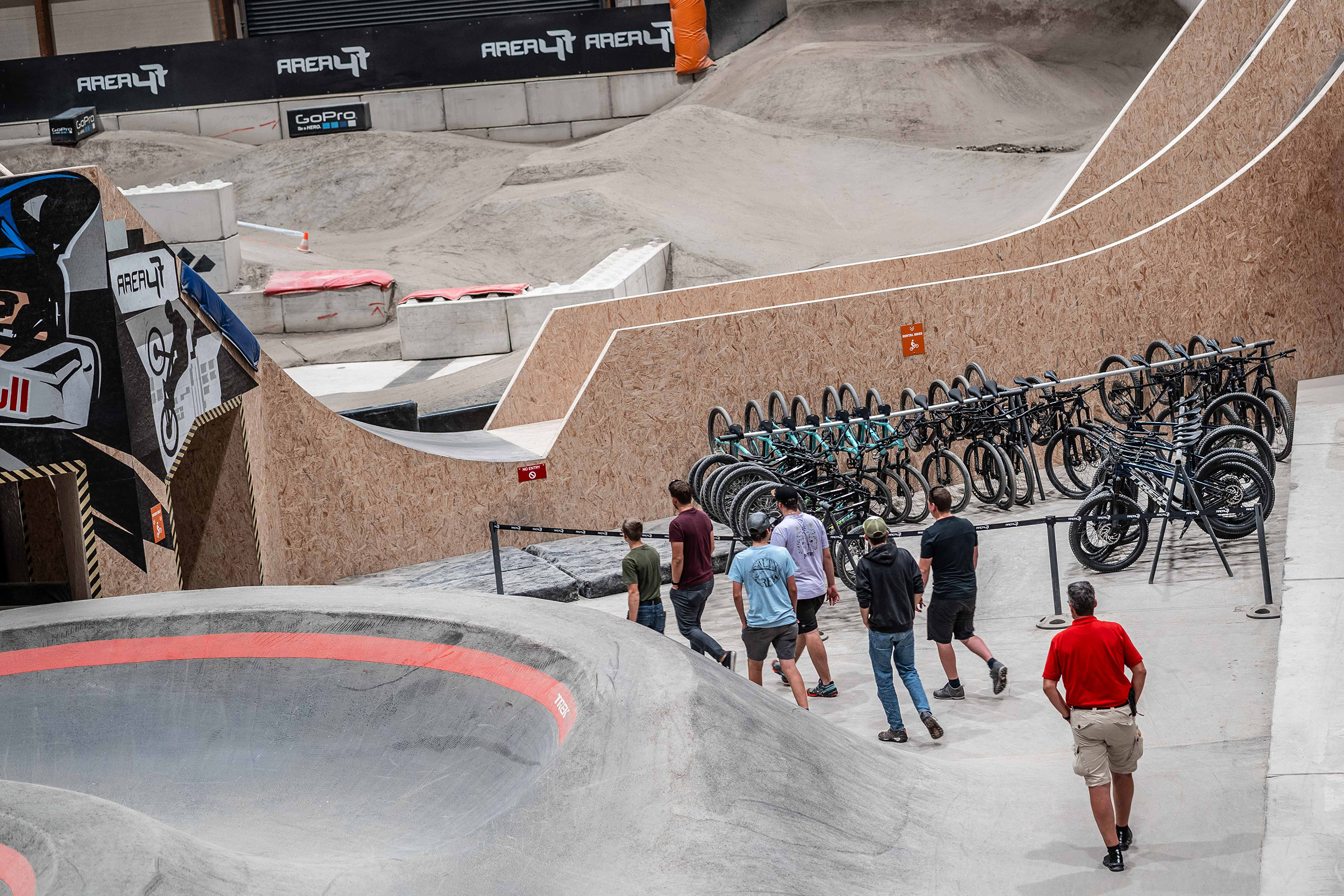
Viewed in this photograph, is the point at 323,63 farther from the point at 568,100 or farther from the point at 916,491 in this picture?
the point at 916,491

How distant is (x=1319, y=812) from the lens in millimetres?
5738

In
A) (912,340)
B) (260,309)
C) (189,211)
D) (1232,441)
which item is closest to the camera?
(1232,441)

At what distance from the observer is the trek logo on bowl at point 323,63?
36.4 m

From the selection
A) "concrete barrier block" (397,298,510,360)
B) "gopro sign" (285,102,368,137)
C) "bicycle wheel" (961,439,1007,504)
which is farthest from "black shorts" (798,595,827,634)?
"gopro sign" (285,102,368,137)

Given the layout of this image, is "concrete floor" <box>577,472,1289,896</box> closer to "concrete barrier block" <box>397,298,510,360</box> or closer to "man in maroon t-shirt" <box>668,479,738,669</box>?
"man in maroon t-shirt" <box>668,479,738,669</box>

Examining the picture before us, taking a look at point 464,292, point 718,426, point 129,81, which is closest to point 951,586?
point 718,426

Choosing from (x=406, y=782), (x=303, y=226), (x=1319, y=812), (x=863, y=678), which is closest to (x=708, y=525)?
(x=863, y=678)

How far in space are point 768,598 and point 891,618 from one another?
85 cm

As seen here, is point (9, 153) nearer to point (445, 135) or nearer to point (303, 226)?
point (303, 226)

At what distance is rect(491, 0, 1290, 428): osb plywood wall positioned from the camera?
16969mm

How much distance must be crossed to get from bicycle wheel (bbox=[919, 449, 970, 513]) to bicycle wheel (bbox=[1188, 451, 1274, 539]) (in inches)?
Result: 90.2

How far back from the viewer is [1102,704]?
6.24 metres

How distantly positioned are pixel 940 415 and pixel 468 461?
16.6 feet

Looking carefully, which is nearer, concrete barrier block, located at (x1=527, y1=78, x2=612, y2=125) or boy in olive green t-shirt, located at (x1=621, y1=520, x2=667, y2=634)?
boy in olive green t-shirt, located at (x1=621, y1=520, x2=667, y2=634)
